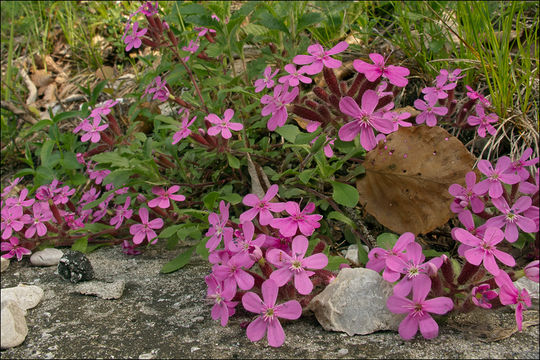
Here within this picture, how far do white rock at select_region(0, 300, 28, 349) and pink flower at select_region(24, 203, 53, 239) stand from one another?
712 millimetres

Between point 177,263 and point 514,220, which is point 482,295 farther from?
point 177,263

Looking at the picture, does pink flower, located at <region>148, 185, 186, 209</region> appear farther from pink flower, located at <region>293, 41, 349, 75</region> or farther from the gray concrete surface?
pink flower, located at <region>293, 41, 349, 75</region>

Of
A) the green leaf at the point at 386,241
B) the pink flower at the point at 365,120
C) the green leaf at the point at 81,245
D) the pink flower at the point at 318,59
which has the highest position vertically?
the pink flower at the point at 318,59

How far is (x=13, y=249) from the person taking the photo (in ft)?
6.72

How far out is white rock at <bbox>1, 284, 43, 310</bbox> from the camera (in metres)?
1.55

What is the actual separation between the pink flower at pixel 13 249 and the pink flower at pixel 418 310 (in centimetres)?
152

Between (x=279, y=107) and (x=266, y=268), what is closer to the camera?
(x=266, y=268)

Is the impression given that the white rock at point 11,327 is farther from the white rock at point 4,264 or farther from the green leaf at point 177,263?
the white rock at point 4,264

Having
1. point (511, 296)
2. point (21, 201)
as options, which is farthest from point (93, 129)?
point (511, 296)

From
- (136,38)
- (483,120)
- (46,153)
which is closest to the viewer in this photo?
(483,120)

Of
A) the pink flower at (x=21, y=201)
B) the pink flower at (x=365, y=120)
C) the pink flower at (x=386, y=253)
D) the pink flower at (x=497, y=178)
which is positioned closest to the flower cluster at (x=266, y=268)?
the pink flower at (x=386, y=253)

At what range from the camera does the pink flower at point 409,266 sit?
4.03ft

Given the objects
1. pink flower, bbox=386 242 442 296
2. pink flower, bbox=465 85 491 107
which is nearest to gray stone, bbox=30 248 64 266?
pink flower, bbox=386 242 442 296

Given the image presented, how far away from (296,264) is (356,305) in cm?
21
